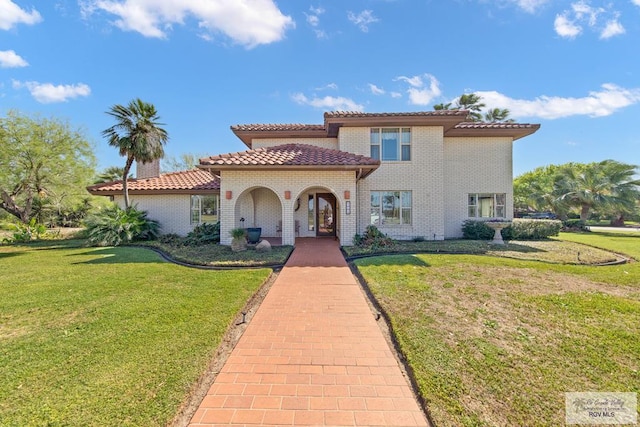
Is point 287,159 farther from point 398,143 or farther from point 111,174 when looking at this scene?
point 111,174

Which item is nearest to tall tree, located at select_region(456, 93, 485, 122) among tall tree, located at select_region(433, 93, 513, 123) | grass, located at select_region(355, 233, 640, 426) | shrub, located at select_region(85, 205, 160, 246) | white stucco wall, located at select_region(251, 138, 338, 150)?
tall tree, located at select_region(433, 93, 513, 123)

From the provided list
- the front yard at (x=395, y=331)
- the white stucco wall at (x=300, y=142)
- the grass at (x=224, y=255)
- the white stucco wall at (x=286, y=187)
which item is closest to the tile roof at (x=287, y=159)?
the white stucco wall at (x=286, y=187)

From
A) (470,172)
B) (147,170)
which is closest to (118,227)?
(147,170)

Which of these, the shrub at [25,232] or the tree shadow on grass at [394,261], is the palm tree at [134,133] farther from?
the tree shadow on grass at [394,261]

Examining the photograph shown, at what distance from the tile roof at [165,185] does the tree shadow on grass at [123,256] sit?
15.3 feet

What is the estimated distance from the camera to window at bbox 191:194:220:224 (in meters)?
17.1

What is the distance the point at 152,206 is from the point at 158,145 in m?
3.85

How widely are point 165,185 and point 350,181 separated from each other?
11.8 m

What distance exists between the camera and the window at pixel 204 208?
674 inches

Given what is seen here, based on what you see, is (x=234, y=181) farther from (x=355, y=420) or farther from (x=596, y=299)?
(x=596, y=299)

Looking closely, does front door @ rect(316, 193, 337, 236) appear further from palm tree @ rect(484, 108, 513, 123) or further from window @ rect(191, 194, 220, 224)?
palm tree @ rect(484, 108, 513, 123)

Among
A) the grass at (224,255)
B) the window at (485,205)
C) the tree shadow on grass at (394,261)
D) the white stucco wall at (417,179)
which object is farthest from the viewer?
the window at (485,205)

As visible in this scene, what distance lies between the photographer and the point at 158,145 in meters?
16.8

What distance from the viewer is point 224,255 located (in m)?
10.8
